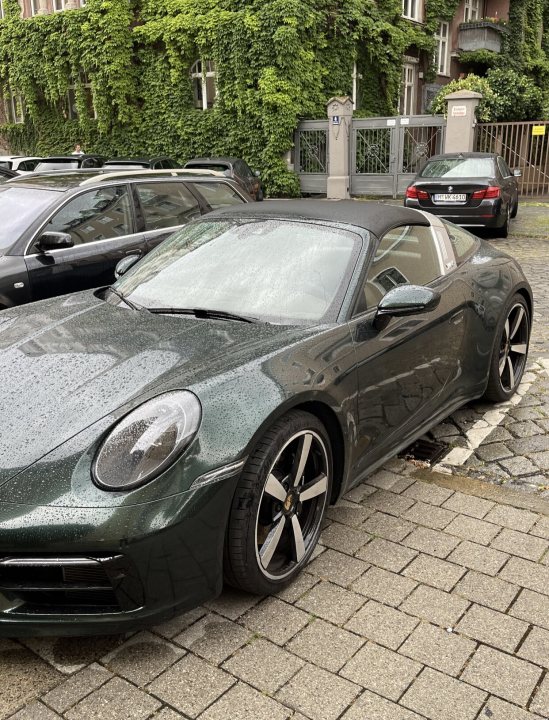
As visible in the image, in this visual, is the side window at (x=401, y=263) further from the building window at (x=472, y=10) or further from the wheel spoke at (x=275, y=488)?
the building window at (x=472, y=10)

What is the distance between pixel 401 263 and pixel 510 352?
158 cm

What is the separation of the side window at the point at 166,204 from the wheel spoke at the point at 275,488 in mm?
4384

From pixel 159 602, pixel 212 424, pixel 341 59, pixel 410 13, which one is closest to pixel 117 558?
pixel 159 602

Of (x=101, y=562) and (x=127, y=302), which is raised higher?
(x=127, y=302)

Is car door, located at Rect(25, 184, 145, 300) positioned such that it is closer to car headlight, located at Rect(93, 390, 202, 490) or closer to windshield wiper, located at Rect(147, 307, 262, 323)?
windshield wiper, located at Rect(147, 307, 262, 323)

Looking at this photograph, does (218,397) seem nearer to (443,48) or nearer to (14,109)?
(14,109)

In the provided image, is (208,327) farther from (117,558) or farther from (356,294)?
(117,558)

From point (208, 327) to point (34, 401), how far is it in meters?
0.84

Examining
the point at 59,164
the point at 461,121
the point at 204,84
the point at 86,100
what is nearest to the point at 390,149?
the point at 461,121

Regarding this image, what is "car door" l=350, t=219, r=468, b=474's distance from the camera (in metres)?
3.24

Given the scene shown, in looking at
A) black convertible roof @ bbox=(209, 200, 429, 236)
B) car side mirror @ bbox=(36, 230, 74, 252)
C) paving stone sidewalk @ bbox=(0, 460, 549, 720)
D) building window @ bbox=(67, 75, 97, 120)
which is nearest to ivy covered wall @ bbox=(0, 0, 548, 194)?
building window @ bbox=(67, 75, 97, 120)

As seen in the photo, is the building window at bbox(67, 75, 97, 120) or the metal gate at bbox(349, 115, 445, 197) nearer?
the metal gate at bbox(349, 115, 445, 197)

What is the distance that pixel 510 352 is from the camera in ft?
16.0

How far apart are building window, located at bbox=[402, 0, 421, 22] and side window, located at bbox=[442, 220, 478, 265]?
24.1 meters
